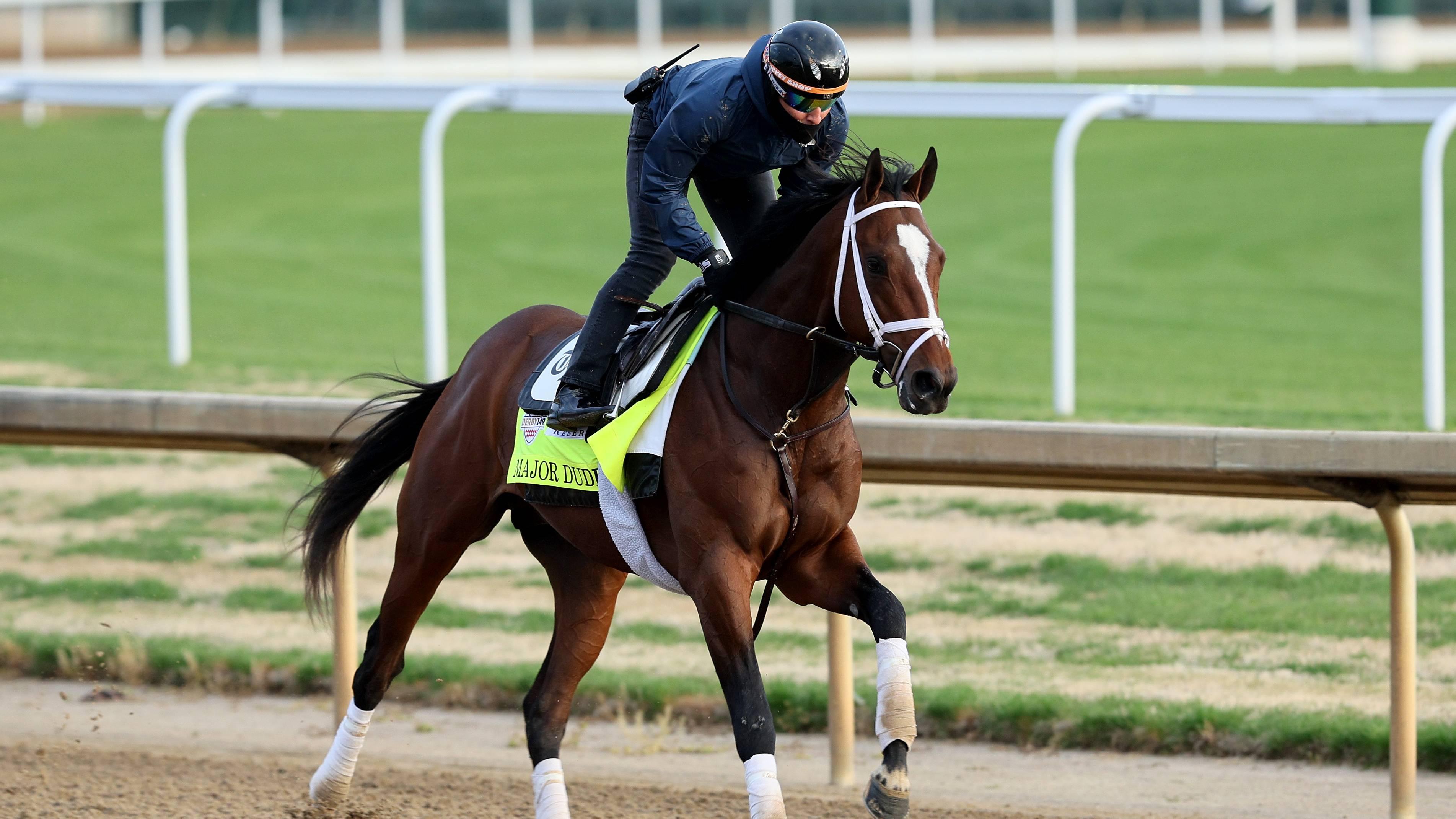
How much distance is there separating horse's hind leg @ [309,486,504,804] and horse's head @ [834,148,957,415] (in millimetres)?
1437

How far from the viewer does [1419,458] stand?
4.24 m

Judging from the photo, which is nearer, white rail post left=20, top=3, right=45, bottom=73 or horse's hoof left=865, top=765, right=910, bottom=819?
horse's hoof left=865, top=765, right=910, bottom=819

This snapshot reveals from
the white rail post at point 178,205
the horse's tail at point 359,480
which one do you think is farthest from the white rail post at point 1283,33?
the horse's tail at point 359,480

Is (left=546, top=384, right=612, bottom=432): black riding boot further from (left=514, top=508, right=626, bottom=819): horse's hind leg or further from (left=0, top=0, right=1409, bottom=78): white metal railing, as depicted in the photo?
(left=0, top=0, right=1409, bottom=78): white metal railing

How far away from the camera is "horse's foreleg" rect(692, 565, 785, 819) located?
3777 millimetres

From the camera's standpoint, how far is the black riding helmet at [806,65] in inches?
151

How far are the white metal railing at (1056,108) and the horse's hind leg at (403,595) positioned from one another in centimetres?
368

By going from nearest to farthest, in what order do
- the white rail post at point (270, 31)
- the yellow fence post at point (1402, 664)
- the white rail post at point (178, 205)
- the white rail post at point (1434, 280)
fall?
the yellow fence post at point (1402, 664)
the white rail post at point (1434, 280)
the white rail post at point (178, 205)
the white rail post at point (270, 31)

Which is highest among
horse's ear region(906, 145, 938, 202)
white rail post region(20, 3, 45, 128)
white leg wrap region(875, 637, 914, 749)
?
white rail post region(20, 3, 45, 128)

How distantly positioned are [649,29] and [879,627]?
25.2m

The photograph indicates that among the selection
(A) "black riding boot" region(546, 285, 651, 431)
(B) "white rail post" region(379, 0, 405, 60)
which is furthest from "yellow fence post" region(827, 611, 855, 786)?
(B) "white rail post" region(379, 0, 405, 60)

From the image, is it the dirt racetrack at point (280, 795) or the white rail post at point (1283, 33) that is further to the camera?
the white rail post at point (1283, 33)

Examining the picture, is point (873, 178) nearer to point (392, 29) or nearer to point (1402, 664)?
point (1402, 664)

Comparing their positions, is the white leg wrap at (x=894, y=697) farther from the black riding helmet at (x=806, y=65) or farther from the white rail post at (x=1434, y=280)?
the white rail post at (x=1434, y=280)
